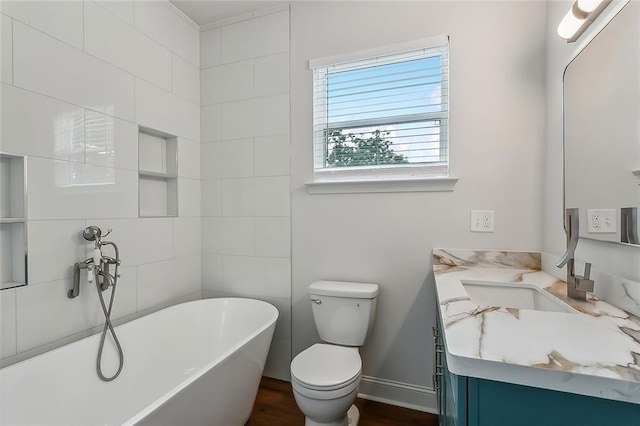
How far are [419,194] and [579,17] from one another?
1.06 meters

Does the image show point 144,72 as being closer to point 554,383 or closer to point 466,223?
point 466,223

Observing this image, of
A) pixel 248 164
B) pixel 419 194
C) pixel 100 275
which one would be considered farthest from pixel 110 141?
pixel 419 194

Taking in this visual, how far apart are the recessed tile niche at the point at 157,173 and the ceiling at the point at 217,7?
96 cm

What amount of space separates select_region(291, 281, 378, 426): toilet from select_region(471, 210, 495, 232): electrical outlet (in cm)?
71

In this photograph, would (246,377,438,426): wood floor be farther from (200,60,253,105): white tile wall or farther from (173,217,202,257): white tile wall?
(200,60,253,105): white tile wall

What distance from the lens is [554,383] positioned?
2.19 feet

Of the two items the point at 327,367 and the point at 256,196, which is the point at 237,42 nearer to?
the point at 256,196

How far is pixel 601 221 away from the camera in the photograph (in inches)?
46.3

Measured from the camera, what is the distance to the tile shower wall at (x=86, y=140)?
4.60 ft

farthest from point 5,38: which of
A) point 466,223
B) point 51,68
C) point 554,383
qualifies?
point 466,223

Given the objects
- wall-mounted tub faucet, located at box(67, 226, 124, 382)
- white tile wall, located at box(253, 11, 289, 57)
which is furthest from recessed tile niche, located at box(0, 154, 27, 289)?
white tile wall, located at box(253, 11, 289, 57)

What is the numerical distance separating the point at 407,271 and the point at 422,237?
24cm

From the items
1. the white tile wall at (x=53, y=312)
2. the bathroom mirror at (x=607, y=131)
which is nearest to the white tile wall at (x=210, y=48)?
the white tile wall at (x=53, y=312)

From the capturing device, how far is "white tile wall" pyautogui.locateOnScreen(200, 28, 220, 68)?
2434 mm
